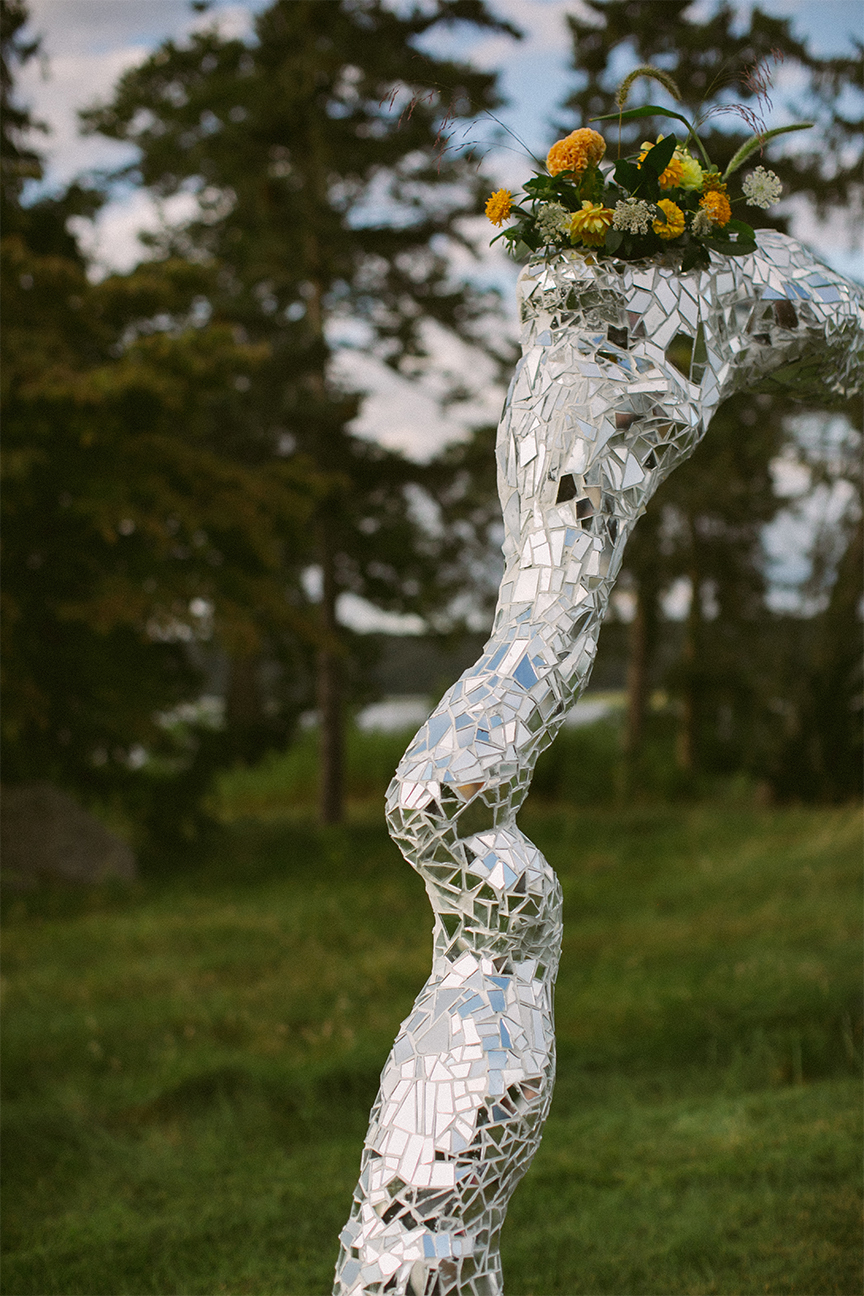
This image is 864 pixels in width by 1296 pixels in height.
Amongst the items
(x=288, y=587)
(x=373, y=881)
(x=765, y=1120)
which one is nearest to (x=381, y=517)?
(x=288, y=587)

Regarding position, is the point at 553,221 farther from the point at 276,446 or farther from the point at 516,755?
the point at 276,446

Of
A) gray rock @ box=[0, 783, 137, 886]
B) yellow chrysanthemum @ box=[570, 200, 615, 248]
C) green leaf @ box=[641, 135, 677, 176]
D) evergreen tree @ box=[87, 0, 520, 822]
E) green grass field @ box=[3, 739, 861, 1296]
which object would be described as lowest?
green grass field @ box=[3, 739, 861, 1296]

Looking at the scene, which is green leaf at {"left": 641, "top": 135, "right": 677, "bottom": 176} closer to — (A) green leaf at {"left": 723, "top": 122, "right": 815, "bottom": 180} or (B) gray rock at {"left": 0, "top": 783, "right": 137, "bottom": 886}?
(A) green leaf at {"left": 723, "top": 122, "right": 815, "bottom": 180}

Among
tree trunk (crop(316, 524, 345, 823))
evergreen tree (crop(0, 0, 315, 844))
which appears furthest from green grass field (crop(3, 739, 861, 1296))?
tree trunk (crop(316, 524, 345, 823))

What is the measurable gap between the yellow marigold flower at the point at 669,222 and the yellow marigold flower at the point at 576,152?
17 centimetres

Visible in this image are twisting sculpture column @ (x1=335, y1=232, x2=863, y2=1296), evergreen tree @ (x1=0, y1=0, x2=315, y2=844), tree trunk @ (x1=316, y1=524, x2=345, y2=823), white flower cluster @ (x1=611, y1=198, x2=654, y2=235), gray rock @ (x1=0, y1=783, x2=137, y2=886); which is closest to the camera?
twisting sculpture column @ (x1=335, y1=232, x2=863, y2=1296)

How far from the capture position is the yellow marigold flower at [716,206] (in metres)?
2.22

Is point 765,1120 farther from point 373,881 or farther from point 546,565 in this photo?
point 373,881

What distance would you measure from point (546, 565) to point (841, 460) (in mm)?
9165

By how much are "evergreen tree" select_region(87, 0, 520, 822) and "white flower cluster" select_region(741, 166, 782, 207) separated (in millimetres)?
6978

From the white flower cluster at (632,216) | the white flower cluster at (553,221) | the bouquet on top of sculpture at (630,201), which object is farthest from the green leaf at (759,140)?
the white flower cluster at (553,221)

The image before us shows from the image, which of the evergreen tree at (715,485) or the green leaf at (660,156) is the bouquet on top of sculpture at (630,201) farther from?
the evergreen tree at (715,485)

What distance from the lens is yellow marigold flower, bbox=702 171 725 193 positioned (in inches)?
88.7

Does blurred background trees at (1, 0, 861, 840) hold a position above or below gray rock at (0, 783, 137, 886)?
above
